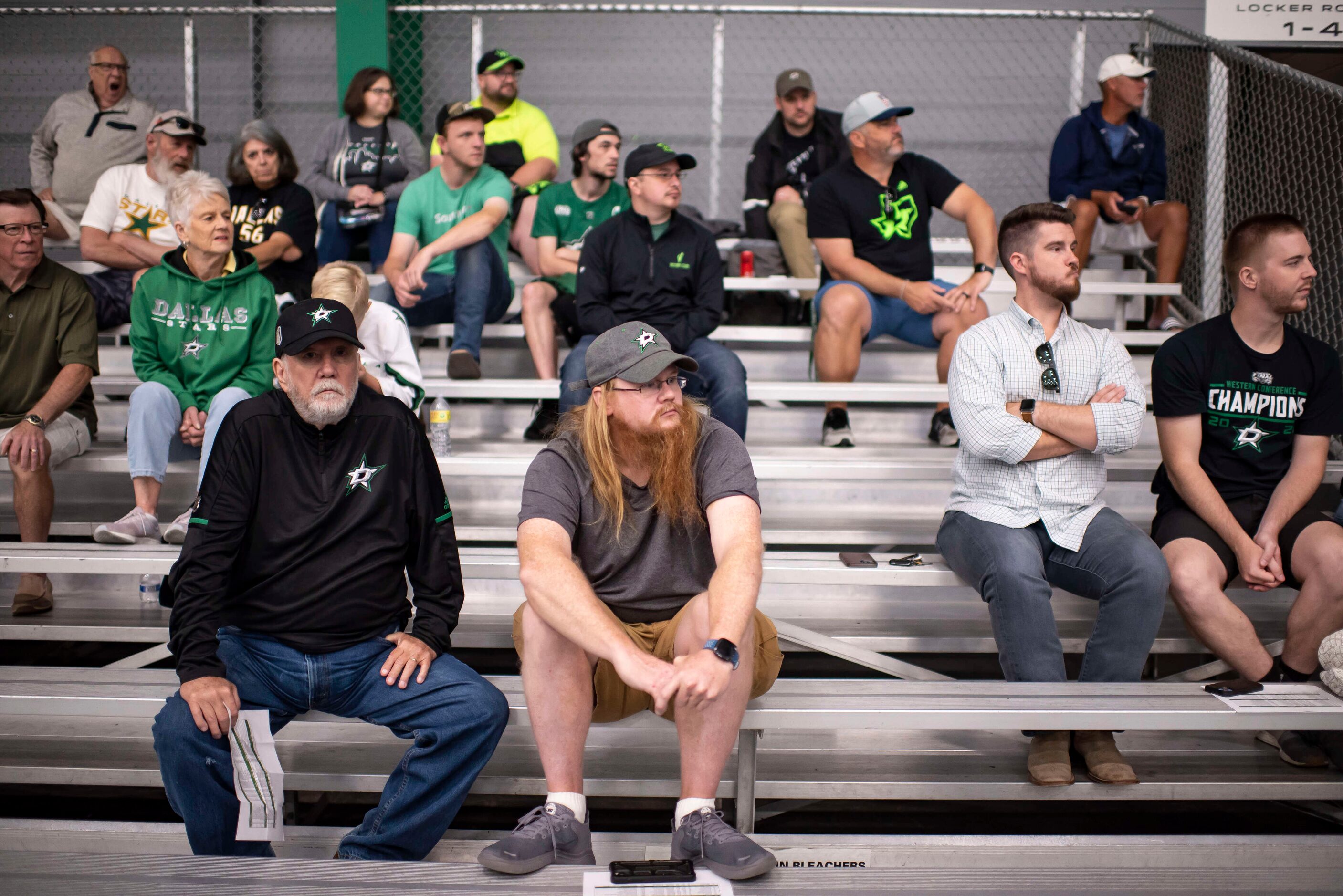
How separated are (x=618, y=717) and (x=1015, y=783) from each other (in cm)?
81

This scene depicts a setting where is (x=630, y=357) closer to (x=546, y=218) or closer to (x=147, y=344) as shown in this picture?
(x=147, y=344)

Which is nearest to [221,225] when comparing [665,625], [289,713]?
[289,713]

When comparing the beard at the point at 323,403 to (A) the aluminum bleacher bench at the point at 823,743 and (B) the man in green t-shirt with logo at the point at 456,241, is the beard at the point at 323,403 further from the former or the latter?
(B) the man in green t-shirt with logo at the point at 456,241

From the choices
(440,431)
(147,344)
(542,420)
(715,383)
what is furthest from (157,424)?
(715,383)

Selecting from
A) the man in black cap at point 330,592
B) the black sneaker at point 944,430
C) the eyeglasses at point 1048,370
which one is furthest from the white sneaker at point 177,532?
the black sneaker at point 944,430

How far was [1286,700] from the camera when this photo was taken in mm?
1936

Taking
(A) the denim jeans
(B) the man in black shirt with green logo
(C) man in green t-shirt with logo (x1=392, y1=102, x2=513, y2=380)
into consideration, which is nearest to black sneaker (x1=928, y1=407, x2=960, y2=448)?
(B) the man in black shirt with green logo

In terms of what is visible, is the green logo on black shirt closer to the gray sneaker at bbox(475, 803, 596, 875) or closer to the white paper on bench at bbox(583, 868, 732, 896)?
the gray sneaker at bbox(475, 803, 596, 875)

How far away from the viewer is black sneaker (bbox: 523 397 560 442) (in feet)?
10.9

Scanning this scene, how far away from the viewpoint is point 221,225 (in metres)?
2.76

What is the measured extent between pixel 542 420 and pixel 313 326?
59.5 inches

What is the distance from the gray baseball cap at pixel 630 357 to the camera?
5.76ft

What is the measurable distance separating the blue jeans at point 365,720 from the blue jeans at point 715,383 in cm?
124

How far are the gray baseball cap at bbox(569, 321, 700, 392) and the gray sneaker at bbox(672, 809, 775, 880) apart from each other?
2.35 feet
